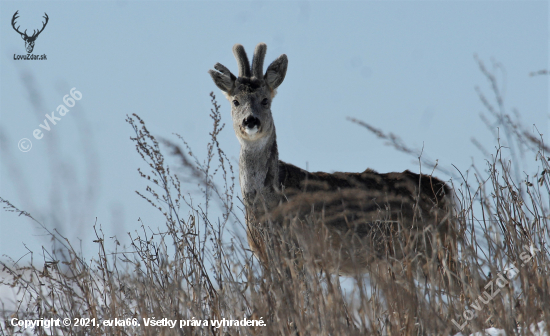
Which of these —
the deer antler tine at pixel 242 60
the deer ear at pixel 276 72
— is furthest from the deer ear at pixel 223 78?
the deer ear at pixel 276 72

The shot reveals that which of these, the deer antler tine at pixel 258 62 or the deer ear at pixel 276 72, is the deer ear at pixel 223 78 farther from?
the deer ear at pixel 276 72

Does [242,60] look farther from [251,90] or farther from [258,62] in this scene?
[251,90]

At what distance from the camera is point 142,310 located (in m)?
4.02

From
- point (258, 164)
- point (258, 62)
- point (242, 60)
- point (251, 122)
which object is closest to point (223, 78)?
point (242, 60)

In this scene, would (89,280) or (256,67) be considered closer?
(89,280)

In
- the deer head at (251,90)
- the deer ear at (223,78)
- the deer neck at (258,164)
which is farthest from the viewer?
the deer ear at (223,78)

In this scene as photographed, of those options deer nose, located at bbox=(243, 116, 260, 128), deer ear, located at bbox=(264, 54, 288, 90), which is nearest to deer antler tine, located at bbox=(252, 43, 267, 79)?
deer ear, located at bbox=(264, 54, 288, 90)

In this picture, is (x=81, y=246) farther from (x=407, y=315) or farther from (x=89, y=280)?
(x=407, y=315)

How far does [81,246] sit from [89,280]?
14.4 inches

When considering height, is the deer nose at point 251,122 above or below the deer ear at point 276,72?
below

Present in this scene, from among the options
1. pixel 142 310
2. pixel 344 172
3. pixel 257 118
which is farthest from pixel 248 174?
pixel 142 310

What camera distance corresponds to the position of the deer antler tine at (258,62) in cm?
892

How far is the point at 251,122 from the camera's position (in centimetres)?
802

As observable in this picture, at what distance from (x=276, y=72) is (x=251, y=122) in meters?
1.39
